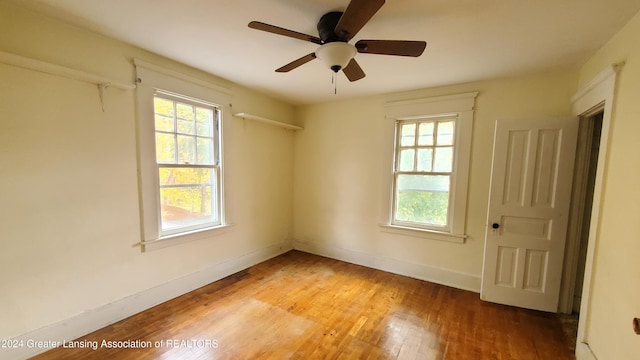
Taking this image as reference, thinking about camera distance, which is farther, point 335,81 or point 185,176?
point 335,81

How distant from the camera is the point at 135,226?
2307mm

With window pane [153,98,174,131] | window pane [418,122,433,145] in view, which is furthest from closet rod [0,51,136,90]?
window pane [418,122,433,145]

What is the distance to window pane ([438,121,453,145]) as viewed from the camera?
121 inches

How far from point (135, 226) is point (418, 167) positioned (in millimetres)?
3312

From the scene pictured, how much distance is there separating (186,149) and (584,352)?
156 inches

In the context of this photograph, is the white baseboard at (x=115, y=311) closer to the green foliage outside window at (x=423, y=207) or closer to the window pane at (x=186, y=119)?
the window pane at (x=186, y=119)

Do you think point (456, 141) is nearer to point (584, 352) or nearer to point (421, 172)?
point (421, 172)

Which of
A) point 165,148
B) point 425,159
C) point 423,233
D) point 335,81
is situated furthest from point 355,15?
point 423,233

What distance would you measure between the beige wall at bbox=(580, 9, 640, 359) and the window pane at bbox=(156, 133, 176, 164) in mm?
3679

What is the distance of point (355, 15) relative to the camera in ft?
4.29

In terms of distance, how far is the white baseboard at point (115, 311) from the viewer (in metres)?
1.77

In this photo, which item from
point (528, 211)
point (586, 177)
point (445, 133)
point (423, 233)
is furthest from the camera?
point (423, 233)

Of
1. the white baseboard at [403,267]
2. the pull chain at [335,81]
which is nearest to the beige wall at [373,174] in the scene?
the white baseboard at [403,267]

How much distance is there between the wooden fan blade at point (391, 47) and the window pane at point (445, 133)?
1739mm
